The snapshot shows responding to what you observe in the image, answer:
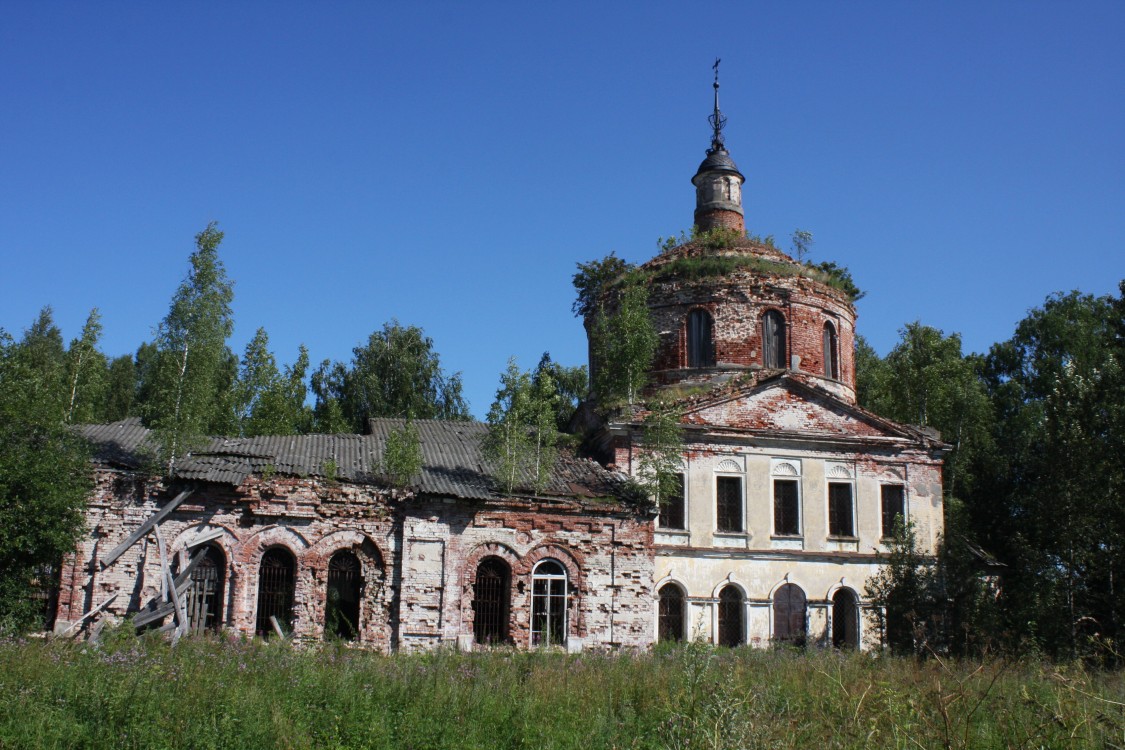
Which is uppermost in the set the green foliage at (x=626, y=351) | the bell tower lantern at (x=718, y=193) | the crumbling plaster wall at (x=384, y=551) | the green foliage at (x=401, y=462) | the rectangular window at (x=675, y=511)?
the bell tower lantern at (x=718, y=193)

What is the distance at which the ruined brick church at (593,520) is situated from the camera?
18688 mm

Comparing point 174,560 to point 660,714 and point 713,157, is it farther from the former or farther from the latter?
point 713,157

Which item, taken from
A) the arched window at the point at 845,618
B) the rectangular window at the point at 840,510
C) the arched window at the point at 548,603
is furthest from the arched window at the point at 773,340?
the arched window at the point at 548,603

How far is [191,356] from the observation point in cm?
1967

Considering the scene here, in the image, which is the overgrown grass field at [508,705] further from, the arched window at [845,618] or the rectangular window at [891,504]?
the rectangular window at [891,504]

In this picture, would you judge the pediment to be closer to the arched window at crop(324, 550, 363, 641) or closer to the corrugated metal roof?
the corrugated metal roof

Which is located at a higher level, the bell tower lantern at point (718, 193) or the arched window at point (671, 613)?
the bell tower lantern at point (718, 193)

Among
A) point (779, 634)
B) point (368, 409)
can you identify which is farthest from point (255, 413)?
point (779, 634)

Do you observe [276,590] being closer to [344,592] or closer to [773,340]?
[344,592]

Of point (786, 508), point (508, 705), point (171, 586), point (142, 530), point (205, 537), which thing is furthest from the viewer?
point (786, 508)

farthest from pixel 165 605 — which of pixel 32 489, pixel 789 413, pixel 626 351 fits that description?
pixel 789 413

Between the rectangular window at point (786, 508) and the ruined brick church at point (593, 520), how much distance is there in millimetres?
55

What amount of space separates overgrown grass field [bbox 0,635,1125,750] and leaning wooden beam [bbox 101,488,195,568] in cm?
496

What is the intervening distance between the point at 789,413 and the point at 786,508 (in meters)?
2.40
